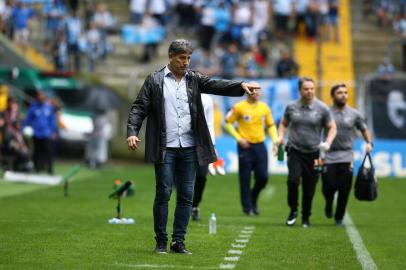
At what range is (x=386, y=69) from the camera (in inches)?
1264

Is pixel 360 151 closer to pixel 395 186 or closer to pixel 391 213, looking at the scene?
pixel 395 186

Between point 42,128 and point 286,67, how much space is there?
8316mm

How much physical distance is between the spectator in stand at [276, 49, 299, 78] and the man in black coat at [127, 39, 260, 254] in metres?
20.6

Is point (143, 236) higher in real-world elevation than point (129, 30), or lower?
lower

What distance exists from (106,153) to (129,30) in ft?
16.0

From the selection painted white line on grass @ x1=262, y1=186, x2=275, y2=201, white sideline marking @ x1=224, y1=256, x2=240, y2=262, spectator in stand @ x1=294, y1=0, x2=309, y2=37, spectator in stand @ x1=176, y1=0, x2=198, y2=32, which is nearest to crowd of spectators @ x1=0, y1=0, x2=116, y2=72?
spectator in stand @ x1=176, y1=0, x2=198, y2=32

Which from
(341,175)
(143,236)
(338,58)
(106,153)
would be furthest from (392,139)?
(143,236)

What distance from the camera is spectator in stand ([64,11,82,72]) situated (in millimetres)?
33656

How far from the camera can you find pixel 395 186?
979 inches

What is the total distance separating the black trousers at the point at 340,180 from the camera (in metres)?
15.5

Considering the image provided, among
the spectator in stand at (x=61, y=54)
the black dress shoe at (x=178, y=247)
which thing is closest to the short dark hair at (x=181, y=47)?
the black dress shoe at (x=178, y=247)

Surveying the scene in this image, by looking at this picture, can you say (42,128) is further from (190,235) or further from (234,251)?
(234,251)

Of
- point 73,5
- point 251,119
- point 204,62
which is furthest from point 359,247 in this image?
point 73,5

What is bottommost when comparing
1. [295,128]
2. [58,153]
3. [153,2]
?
[58,153]
